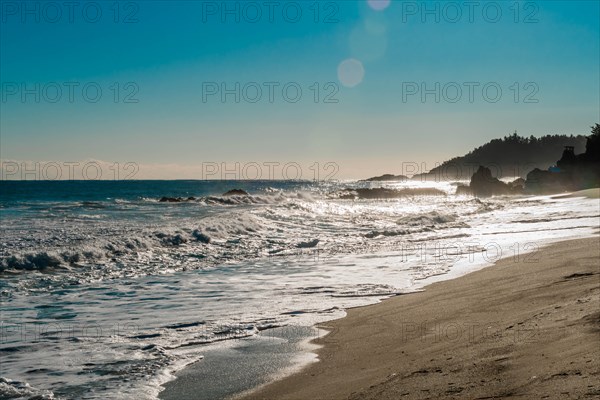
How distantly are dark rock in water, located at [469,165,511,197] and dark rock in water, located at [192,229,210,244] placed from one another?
52.9m

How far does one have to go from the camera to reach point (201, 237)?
1936 centimetres

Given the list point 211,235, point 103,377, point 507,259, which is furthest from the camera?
point 211,235

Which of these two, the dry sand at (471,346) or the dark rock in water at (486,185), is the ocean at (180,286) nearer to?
the dry sand at (471,346)

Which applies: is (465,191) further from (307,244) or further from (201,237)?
(201,237)

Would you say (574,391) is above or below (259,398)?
above

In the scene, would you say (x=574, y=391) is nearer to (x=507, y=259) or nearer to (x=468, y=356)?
(x=468, y=356)

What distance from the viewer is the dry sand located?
3.84 metres

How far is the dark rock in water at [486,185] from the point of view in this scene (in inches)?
2576

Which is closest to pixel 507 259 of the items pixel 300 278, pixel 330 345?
pixel 300 278

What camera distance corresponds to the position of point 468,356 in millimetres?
4699

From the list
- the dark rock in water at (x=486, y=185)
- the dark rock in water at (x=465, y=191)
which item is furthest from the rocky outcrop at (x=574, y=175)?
the dark rock in water at (x=465, y=191)

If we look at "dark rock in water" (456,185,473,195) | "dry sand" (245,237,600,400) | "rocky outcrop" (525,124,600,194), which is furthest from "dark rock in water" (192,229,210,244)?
"dark rock in water" (456,185,473,195)

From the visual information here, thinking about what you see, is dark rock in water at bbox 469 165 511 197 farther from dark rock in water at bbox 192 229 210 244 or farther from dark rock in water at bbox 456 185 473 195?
dark rock in water at bbox 192 229 210 244

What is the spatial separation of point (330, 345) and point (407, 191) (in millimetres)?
73378
